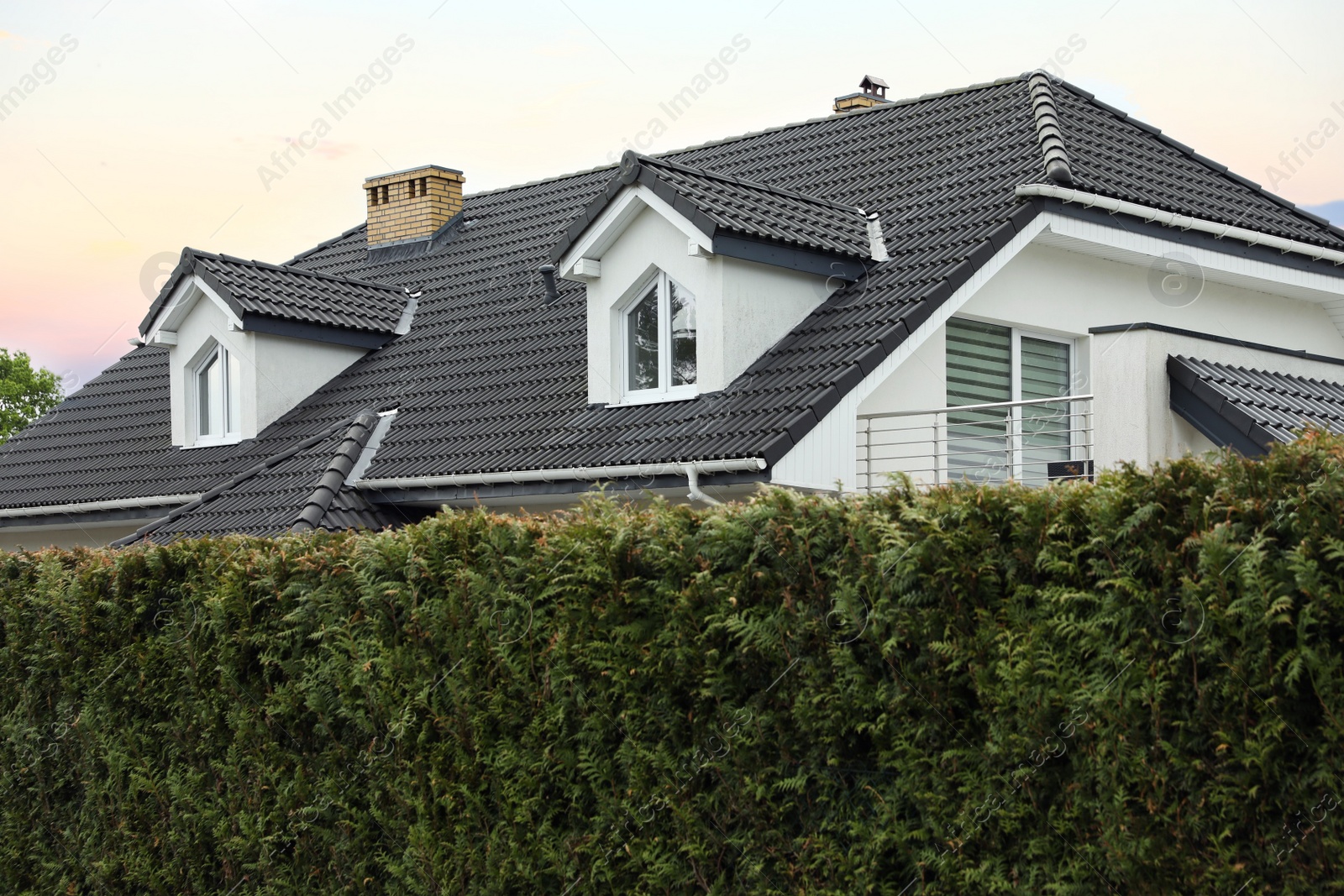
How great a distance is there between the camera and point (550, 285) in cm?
1689

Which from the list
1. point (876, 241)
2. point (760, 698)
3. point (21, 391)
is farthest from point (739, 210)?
point (21, 391)

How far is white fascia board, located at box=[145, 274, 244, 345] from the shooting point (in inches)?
685

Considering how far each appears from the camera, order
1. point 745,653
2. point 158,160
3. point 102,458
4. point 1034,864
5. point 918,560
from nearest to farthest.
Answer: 1. point 1034,864
2. point 918,560
3. point 745,653
4. point 158,160
5. point 102,458

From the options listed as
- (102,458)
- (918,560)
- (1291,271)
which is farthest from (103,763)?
(1291,271)

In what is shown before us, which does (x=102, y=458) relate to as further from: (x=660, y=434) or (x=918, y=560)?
(x=918, y=560)

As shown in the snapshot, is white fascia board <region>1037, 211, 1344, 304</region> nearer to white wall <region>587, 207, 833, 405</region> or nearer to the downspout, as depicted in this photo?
white wall <region>587, 207, 833, 405</region>

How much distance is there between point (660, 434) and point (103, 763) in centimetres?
554

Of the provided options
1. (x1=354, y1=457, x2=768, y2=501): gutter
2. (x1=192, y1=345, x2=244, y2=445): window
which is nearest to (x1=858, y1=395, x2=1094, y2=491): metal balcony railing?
(x1=354, y1=457, x2=768, y2=501): gutter

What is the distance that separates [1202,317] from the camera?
14.4 m

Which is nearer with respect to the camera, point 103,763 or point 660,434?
point 103,763

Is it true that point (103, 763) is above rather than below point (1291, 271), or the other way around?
below

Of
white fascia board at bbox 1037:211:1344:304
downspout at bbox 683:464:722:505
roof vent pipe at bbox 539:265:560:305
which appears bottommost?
downspout at bbox 683:464:722:505

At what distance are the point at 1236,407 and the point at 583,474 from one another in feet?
18.9

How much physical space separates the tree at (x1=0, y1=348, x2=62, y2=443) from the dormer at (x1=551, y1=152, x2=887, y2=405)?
1917 inches
